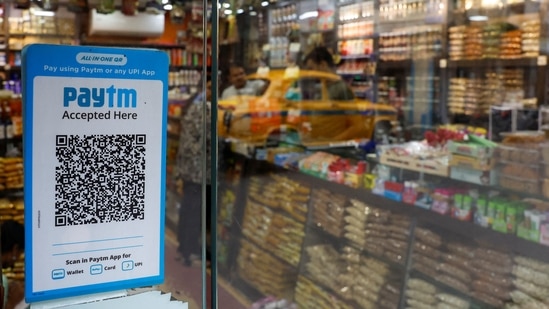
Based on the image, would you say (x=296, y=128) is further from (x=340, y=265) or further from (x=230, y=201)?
(x=340, y=265)

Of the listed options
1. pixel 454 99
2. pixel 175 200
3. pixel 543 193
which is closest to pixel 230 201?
pixel 175 200

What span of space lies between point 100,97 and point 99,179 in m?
0.11

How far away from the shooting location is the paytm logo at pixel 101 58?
80 cm

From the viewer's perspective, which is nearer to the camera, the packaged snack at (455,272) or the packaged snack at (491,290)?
the packaged snack at (491,290)

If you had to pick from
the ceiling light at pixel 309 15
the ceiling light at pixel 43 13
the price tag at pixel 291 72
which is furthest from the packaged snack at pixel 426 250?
the ceiling light at pixel 309 15

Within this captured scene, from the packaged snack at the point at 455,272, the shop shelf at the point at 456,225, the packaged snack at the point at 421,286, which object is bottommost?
the packaged snack at the point at 421,286

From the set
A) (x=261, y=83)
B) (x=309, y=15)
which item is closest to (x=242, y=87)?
(x=261, y=83)

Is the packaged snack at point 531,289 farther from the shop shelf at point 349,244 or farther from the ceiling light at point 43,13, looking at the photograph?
the ceiling light at point 43,13

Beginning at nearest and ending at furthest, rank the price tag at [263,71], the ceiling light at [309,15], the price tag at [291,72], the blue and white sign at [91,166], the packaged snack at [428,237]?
the blue and white sign at [91,166] < the packaged snack at [428,237] < the price tag at [291,72] < the price tag at [263,71] < the ceiling light at [309,15]

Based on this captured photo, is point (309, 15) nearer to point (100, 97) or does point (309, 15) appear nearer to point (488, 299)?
point (488, 299)

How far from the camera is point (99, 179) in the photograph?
82 cm

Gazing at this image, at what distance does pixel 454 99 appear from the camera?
5.02m

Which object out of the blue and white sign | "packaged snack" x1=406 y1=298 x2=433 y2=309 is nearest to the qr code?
the blue and white sign

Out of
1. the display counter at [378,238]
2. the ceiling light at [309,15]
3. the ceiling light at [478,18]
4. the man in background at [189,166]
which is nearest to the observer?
the display counter at [378,238]
